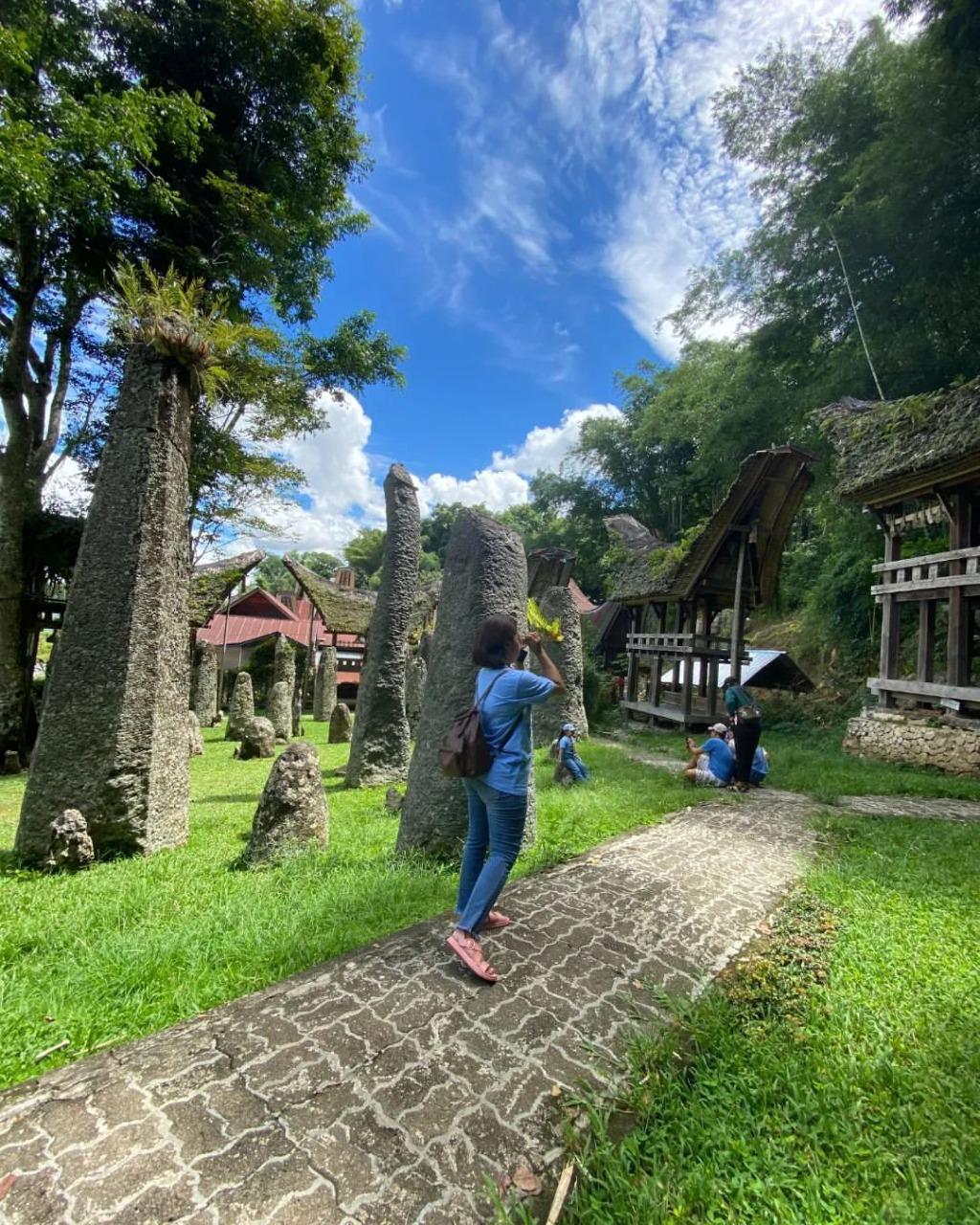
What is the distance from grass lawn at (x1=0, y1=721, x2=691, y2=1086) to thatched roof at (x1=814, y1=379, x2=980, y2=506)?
7578mm

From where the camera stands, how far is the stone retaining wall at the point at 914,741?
8516 mm

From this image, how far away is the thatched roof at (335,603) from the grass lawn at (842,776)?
1333cm

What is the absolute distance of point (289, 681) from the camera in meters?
14.1

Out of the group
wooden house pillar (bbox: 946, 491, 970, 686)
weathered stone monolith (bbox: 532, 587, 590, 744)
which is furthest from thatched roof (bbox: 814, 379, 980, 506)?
weathered stone monolith (bbox: 532, 587, 590, 744)

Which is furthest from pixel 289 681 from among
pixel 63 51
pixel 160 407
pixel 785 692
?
pixel 785 692

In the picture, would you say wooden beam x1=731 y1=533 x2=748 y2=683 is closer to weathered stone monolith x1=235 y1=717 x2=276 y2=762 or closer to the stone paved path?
the stone paved path

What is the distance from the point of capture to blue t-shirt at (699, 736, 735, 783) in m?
7.93

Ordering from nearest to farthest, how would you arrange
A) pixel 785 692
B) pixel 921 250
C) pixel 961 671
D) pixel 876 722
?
pixel 961 671
pixel 876 722
pixel 921 250
pixel 785 692

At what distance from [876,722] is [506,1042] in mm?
10601

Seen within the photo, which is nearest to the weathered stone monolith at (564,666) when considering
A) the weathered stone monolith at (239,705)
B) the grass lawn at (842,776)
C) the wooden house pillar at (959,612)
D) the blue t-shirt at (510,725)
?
the grass lawn at (842,776)

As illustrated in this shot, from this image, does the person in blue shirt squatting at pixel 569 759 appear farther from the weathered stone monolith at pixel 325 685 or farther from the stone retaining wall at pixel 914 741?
the weathered stone monolith at pixel 325 685

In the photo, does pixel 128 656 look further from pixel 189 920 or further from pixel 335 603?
pixel 335 603

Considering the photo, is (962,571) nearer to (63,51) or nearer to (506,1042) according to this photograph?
(506,1042)

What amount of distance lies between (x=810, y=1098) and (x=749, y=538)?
478 inches
